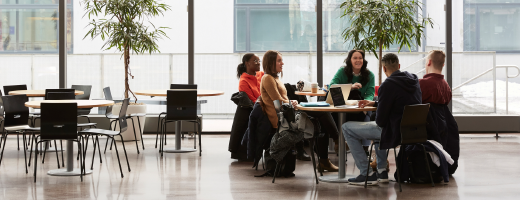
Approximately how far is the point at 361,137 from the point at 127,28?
14.6ft

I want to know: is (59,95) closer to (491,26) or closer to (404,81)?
(404,81)

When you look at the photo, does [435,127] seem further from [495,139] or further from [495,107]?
[495,107]

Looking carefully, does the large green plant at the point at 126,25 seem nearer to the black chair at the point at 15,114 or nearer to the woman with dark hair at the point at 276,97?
the black chair at the point at 15,114

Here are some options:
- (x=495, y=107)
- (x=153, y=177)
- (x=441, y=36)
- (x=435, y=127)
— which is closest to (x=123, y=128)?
(x=153, y=177)

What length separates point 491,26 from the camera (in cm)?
901

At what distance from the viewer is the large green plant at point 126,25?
314 inches

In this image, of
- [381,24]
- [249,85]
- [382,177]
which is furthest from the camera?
[381,24]

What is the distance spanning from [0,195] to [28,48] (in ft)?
15.7

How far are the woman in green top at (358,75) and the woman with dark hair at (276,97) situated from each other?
60 cm

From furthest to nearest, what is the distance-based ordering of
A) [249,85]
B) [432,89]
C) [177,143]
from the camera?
[177,143] → [249,85] → [432,89]

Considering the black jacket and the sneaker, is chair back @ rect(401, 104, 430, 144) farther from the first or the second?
the sneaker

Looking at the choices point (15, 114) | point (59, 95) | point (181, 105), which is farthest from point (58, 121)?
point (181, 105)

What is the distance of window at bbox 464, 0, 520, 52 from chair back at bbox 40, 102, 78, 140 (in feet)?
21.7

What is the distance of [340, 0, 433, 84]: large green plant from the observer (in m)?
Answer: 7.72
